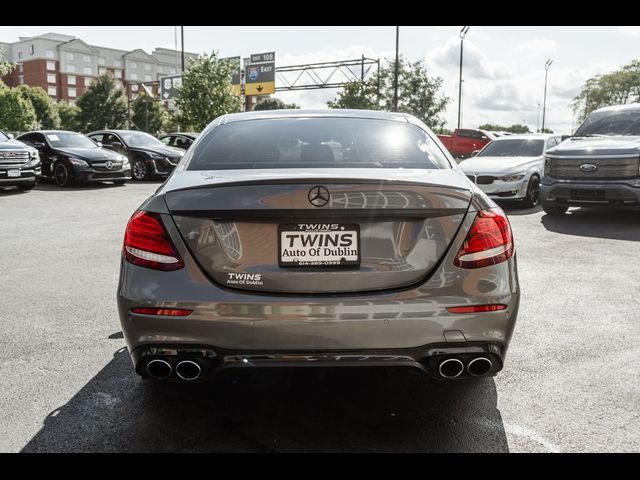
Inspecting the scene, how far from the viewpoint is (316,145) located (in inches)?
141

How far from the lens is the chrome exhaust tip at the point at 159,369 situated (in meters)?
2.87

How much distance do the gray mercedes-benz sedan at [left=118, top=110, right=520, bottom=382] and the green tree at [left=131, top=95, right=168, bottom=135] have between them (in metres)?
78.7

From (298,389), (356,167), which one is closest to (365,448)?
(298,389)

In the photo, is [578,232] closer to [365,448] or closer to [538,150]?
[538,150]

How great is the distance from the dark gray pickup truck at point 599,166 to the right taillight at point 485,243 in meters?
7.91

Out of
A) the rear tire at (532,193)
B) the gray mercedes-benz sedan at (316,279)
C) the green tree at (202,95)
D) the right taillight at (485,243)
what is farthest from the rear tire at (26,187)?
the green tree at (202,95)

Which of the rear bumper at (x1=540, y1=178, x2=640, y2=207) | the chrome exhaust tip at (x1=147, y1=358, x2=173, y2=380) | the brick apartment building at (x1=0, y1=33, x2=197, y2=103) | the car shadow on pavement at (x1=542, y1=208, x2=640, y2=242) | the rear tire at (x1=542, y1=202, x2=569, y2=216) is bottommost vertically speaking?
the car shadow on pavement at (x1=542, y1=208, x2=640, y2=242)

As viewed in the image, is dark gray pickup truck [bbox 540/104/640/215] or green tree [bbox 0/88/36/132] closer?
dark gray pickup truck [bbox 540/104/640/215]

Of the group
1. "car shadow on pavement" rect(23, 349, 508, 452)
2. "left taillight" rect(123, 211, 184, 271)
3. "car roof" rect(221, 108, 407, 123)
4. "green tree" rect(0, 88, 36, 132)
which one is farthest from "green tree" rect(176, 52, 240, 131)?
"green tree" rect(0, 88, 36, 132)

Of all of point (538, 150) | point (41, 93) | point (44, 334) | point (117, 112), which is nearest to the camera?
point (44, 334)

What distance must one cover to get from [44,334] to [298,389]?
6.83 ft

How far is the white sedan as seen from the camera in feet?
41.5

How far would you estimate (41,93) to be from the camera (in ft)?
297

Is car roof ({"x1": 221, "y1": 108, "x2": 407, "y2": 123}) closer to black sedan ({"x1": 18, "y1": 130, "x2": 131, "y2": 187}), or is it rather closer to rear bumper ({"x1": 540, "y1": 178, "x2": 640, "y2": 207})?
rear bumper ({"x1": 540, "y1": 178, "x2": 640, "y2": 207})
